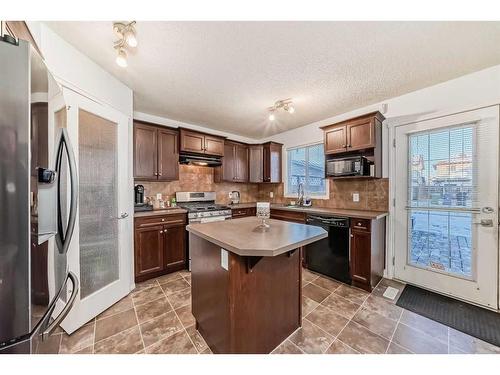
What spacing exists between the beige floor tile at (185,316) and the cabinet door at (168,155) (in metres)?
1.94

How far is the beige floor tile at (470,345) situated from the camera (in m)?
1.51

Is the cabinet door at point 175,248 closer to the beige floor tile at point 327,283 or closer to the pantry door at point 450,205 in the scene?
the beige floor tile at point 327,283

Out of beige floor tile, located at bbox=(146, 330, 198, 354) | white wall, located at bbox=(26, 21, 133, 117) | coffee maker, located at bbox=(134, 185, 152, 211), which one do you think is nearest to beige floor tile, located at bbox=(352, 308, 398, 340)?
beige floor tile, located at bbox=(146, 330, 198, 354)

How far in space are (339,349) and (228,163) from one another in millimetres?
3328

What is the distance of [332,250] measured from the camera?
2732 millimetres

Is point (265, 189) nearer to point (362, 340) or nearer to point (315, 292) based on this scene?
point (315, 292)

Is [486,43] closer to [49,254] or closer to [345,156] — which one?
[345,156]

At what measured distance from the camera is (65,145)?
1.08 metres

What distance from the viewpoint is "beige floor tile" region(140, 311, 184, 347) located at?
1.67 m

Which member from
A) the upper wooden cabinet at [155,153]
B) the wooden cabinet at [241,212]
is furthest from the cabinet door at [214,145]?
the wooden cabinet at [241,212]

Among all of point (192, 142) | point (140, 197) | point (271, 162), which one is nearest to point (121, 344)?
point (140, 197)

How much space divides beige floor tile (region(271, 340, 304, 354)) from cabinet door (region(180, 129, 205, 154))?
2943 millimetres

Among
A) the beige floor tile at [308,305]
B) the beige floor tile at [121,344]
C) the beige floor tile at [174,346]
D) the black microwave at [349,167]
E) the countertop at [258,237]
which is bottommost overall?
the beige floor tile at [308,305]

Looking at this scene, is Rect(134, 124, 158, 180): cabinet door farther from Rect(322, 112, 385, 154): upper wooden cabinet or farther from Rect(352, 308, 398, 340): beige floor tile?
Rect(352, 308, 398, 340): beige floor tile
